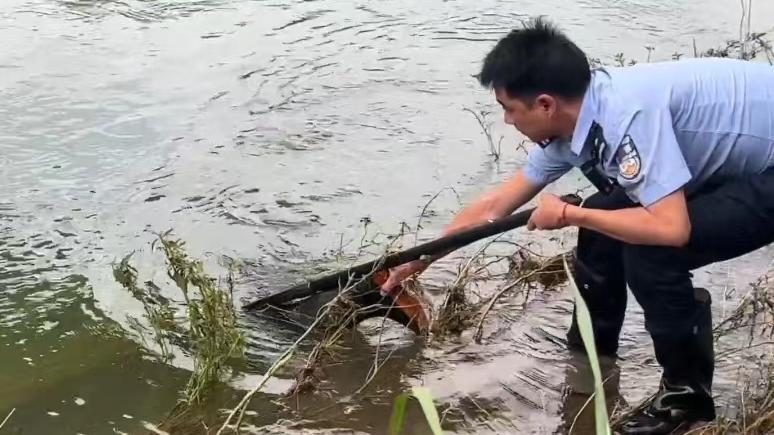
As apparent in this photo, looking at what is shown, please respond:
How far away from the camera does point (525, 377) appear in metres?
3.67

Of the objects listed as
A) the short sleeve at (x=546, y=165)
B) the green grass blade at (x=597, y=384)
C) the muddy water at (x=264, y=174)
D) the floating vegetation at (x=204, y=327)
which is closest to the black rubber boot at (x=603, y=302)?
the muddy water at (x=264, y=174)

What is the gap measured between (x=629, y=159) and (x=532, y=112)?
0.33m

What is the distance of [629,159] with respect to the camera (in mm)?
2750

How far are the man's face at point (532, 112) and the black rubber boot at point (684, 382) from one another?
73 cm

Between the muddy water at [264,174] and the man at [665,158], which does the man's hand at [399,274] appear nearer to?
the muddy water at [264,174]

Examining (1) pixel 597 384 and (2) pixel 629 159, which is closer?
(1) pixel 597 384

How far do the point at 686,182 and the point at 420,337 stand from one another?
1.57 metres

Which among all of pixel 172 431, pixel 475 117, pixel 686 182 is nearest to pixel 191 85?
pixel 475 117

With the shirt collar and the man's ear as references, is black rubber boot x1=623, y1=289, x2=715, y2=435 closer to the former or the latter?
the shirt collar

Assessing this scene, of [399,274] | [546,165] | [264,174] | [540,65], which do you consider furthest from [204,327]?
[264,174]

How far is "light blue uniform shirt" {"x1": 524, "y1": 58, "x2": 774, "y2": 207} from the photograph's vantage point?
2.73 metres

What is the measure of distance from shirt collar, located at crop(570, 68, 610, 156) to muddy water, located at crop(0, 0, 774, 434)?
106 cm

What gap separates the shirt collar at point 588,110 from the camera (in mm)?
2842

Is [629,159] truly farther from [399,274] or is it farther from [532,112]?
[399,274]
